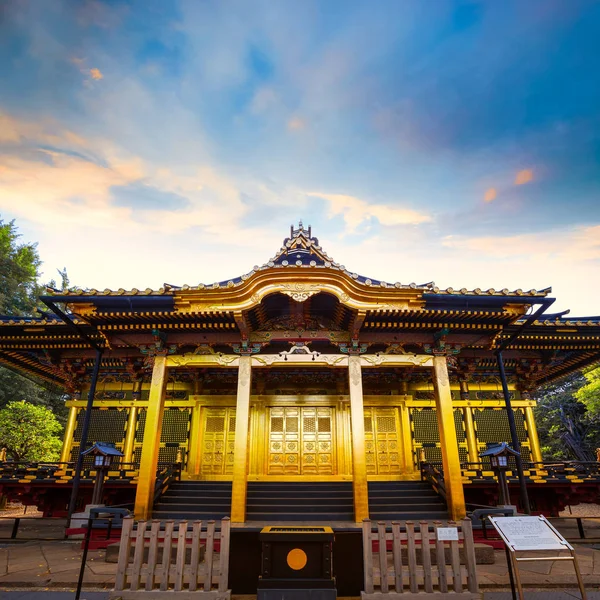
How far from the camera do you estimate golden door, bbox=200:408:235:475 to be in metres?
14.0

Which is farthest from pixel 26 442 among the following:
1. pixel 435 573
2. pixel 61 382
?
pixel 435 573

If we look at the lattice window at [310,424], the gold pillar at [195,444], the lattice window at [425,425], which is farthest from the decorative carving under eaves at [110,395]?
the lattice window at [425,425]

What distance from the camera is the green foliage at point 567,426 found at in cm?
2772

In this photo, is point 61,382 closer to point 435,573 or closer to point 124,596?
point 124,596

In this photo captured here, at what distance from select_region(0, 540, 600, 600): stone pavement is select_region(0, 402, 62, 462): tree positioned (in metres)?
12.3

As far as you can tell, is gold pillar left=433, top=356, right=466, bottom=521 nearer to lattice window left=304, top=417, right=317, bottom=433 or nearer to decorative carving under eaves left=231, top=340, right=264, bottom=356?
lattice window left=304, top=417, right=317, bottom=433

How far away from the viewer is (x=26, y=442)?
1978cm

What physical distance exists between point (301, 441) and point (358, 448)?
13.7 feet

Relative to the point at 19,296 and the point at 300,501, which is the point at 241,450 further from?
the point at 19,296

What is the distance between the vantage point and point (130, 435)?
14484 millimetres

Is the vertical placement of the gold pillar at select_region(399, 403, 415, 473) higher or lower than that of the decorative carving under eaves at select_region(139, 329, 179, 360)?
lower

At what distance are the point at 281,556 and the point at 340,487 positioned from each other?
7040 mm

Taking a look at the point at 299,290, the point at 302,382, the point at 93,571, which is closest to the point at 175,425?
the point at 302,382

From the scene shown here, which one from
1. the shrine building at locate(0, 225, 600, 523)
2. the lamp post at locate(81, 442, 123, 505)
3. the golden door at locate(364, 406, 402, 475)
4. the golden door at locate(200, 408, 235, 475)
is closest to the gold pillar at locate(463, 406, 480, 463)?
the shrine building at locate(0, 225, 600, 523)
